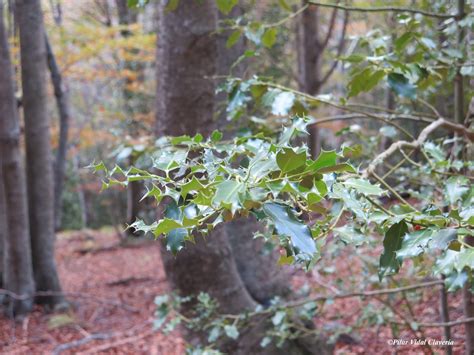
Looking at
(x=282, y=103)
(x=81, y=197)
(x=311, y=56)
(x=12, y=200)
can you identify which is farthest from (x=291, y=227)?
(x=81, y=197)

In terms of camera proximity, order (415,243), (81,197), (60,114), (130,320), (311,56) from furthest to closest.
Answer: (81,197) < (311,56) < (60,114) < (130,320) < (415,243)

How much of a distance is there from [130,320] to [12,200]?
1817mm

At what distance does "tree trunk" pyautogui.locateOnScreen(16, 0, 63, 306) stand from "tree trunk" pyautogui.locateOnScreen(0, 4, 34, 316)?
0.24 m

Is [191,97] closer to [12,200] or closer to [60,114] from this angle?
[12,200]

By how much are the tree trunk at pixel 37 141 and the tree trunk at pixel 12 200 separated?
0.24m

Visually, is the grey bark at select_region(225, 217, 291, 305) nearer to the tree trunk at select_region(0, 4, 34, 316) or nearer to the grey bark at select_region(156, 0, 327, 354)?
the grey bark at select_region(156, 0, 327, 354)

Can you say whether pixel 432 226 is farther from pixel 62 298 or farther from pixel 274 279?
pixel 62 298

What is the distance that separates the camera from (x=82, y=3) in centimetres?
1317

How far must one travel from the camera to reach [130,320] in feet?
16.6

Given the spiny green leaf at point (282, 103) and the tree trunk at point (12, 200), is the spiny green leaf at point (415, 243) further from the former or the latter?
the tree trunk at point (12, 200)

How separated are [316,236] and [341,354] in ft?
6.31

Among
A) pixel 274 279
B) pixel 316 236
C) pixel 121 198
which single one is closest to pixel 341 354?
pixel 274 279

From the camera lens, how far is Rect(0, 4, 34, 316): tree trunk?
177 inches

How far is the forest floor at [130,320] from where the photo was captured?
9.01 feet
